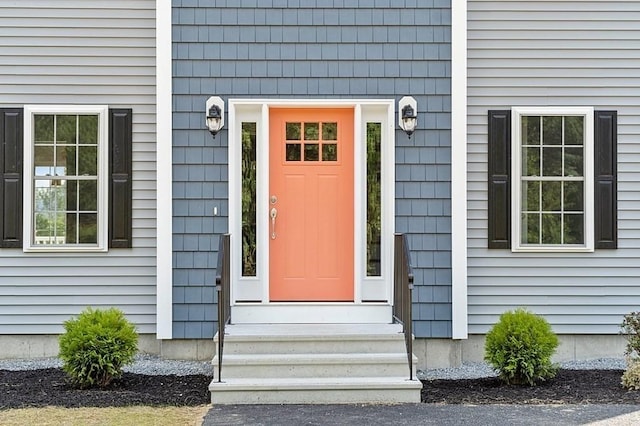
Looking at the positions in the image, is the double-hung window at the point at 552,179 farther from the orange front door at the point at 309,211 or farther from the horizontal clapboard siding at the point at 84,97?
Result: the horizontal clapboard siding at the point at 84,97

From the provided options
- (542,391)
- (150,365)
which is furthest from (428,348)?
(150,365)

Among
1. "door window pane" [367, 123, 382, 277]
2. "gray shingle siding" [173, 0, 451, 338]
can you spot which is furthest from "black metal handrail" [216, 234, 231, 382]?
"door window pane" [367, 123, 382, 277]

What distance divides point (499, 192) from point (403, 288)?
1.68 meters

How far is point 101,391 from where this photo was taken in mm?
6566

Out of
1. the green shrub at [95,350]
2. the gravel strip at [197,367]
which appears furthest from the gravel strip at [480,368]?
the green shrub at [95,350]

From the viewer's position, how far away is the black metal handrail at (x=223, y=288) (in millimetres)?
6262

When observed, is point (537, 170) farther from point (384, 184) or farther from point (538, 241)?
point (384, 184)

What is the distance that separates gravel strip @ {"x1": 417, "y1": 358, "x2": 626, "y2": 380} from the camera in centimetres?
739

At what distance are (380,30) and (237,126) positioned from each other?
1707 mm

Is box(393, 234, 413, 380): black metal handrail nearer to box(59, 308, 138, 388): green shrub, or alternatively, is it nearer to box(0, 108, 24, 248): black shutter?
box(59, 308, 138, 388): green shrub

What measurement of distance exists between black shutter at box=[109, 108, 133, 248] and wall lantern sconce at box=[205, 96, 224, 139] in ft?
3.15

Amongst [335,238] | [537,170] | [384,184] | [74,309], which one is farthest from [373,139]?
[74,309]

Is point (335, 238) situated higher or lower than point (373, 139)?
lower

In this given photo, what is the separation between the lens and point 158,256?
759cm
